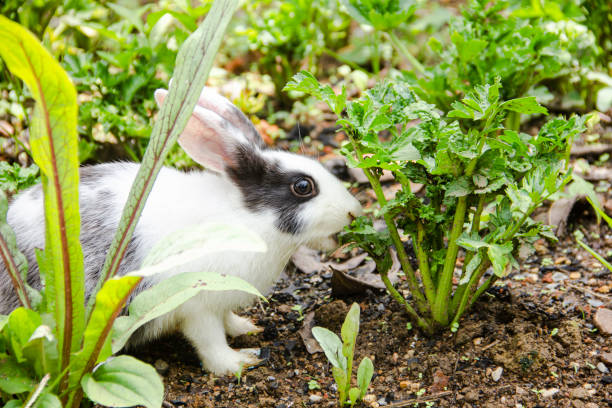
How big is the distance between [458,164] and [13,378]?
1.55 meters

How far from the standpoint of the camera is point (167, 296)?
2039 mm

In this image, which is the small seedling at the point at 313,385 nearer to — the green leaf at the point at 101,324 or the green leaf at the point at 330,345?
the green leaf at the point at 330,345

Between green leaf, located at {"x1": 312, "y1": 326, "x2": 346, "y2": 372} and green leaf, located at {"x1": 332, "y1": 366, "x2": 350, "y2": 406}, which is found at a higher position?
green leaf, located at {"x1": 312, "y1": 326, "x2": 346, "y2": 372}

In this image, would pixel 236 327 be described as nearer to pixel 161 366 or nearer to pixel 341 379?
pixel 161 366

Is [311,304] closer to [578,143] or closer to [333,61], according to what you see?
[578,143]

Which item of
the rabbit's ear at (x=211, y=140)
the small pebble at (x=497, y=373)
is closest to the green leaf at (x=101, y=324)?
the rabbit's ear at (x=211, y=140)

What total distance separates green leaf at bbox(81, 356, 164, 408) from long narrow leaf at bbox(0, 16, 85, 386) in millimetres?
179

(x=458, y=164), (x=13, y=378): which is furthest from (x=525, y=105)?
(x=13, y=378)

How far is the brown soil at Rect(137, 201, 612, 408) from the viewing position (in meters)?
2.49

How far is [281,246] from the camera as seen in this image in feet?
9.77

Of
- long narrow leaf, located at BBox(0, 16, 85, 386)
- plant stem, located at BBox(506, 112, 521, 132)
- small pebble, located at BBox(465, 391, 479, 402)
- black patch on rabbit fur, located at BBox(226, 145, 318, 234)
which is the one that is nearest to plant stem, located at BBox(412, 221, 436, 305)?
small pebble, located at BBox(465, 391, 479, 402)

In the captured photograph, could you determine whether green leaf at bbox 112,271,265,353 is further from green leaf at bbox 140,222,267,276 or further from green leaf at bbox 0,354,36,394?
green leaf at bbox 0,354,36,394

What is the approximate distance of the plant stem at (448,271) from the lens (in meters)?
2.56

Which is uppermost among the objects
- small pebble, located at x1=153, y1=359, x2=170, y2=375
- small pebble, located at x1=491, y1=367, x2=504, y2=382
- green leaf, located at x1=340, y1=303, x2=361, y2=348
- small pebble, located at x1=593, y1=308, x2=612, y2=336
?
green leaf, located at x1=340, y1=303, x2=361, y2=348
